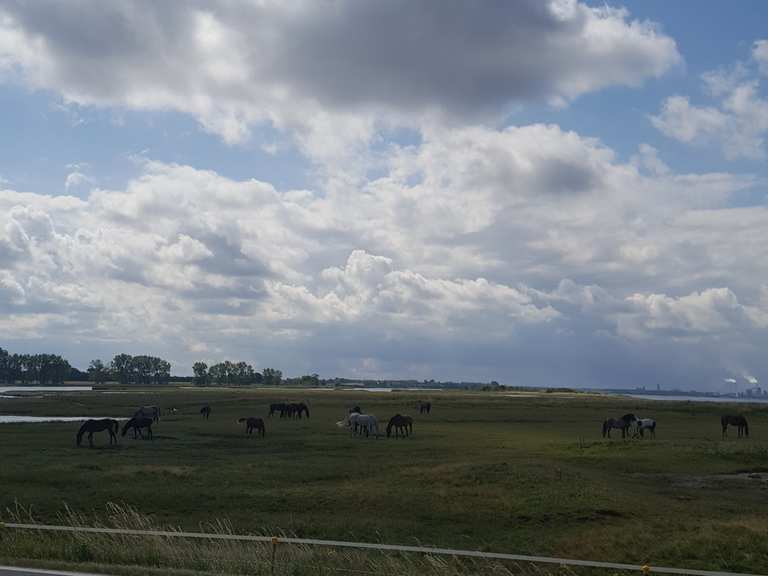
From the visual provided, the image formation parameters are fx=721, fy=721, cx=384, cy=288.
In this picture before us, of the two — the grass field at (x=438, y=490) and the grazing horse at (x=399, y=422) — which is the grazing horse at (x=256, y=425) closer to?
the grass field at (x=438, y=490)

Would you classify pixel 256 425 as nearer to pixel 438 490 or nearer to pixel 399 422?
pixel 399 422

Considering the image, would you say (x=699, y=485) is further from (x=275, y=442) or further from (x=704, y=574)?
(x=275, y=442)

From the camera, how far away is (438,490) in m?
26.9

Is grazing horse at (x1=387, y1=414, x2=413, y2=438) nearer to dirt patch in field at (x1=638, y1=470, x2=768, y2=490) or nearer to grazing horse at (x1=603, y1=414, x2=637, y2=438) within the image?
grazing horse at (x1=603, y1=414, x2=637, y2=438)

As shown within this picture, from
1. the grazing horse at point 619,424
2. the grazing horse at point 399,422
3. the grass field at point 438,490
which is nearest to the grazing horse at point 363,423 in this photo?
the grazing horse at point 399,422

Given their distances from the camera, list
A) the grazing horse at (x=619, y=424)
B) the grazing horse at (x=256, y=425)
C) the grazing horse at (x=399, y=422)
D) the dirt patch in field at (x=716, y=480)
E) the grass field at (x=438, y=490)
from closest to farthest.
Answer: the grass field at (x=438, y=490) < the dirt patch in field at (x=716, y=480) < the grazing horse at (x=399, y=422) < the grazing horse at (x=256, y=425) < the grazing horse at (x=619, y=424)

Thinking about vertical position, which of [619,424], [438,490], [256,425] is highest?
[619,424]

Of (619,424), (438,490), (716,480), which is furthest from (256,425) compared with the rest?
(716,480)

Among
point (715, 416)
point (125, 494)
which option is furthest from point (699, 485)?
point (715, 416)

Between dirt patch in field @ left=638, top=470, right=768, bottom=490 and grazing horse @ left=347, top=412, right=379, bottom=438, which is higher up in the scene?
grazing horse @ left=347, top=412, right=379, bottom=438

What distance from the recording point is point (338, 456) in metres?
37.6

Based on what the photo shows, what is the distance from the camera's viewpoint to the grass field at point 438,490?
67.2 feet

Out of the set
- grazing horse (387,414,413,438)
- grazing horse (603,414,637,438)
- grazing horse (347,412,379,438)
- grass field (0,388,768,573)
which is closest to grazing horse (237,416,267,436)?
grass field (0,388,768,573)

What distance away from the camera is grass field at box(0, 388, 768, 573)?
20484 mm
